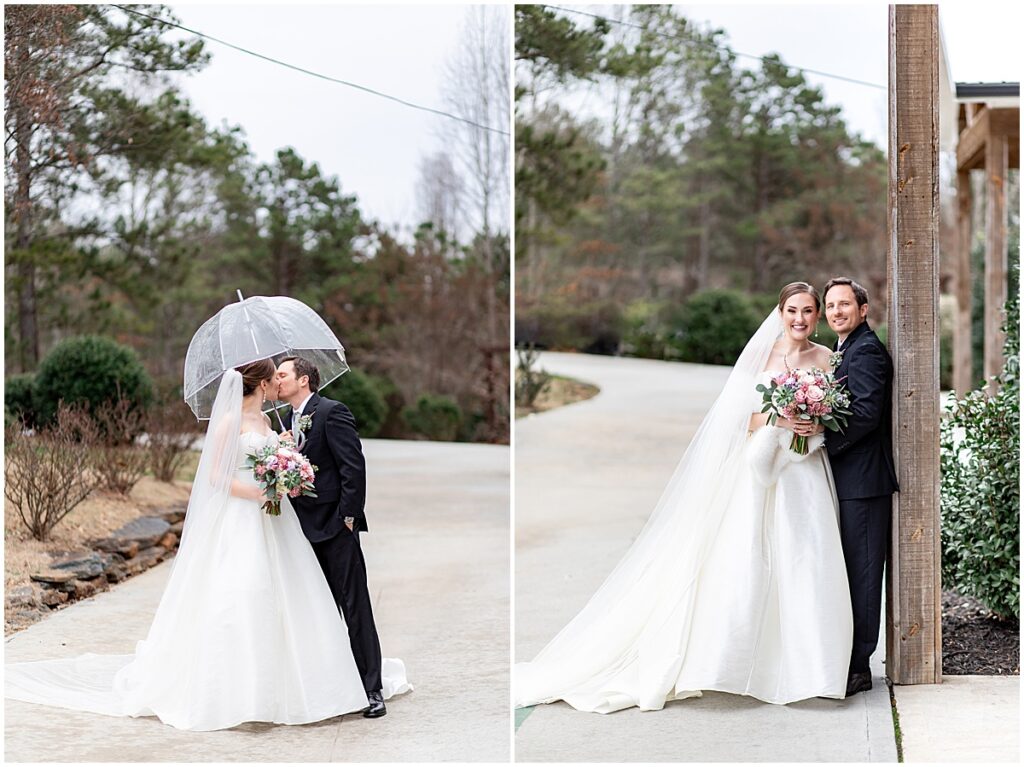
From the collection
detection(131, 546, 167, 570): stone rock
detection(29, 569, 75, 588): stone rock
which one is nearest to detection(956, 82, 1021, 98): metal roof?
detection(131, 546, 167, 570): stone rock

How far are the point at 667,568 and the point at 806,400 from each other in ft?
3.06

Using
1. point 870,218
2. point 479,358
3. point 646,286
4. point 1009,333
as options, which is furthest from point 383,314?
point 1009,333

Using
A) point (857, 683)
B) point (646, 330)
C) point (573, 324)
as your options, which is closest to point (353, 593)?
point (857, 683)

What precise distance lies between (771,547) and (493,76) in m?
14.6

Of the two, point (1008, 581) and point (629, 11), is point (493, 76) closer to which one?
point (629, 11)

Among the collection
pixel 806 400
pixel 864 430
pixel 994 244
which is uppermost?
pixel 994 244

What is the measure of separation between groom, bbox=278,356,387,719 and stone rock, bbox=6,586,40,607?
2.72m

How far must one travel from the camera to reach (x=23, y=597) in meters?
6.34

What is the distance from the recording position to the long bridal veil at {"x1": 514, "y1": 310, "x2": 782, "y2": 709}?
457 cm

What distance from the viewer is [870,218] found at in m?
24.9

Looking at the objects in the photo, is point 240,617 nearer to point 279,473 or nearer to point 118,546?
point 279,473

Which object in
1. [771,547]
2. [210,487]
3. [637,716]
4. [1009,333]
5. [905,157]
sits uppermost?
[905,157]

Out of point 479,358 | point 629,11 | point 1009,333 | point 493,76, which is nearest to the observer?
point 1009,333

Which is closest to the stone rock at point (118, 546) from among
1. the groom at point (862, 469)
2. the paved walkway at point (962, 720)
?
the groom at point (862, 469)
